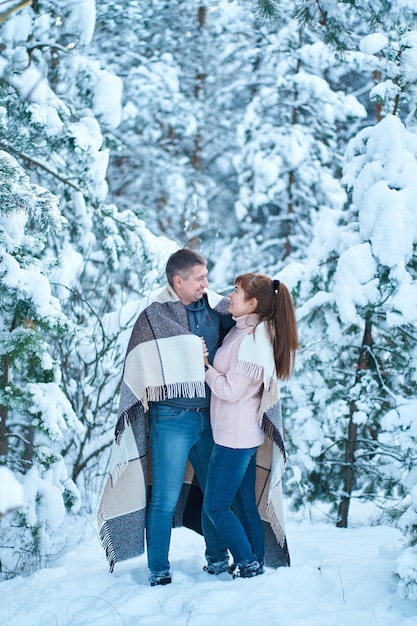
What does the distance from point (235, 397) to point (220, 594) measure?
1.04 metres

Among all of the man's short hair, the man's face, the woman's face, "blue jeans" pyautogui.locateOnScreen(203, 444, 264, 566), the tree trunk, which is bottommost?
the tree trunk

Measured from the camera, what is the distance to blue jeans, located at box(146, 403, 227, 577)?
3785 mm

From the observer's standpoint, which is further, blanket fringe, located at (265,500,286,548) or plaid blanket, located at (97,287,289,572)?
blanket fringe, located at (265,500,286,548)

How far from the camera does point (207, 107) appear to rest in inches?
551

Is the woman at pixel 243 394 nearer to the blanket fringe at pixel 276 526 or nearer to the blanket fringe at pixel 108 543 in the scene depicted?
the blanket fringe at pixel 276 526

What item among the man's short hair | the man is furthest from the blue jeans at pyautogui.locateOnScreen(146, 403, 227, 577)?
the man's short hair

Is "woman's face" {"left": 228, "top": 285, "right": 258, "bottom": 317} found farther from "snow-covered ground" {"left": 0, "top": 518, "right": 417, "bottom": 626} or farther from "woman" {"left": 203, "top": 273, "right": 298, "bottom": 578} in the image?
"snow-covered ground" {"left": 0, "top": 518, "right": 417, "bottom": 626}

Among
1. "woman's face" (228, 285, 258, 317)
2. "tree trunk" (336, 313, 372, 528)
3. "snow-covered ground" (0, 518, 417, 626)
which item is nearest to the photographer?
"snow-covered ground" (0, 518, 417, 626)

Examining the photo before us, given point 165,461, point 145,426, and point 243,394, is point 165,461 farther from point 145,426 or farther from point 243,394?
point 243,394

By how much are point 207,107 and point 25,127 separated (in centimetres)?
932

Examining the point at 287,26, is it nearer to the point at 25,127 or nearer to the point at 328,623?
the point at 25,127

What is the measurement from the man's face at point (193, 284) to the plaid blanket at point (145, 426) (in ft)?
0.23

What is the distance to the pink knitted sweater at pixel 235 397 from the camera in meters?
3.66

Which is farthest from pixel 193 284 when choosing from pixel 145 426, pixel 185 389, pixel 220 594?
pixel 220 594
